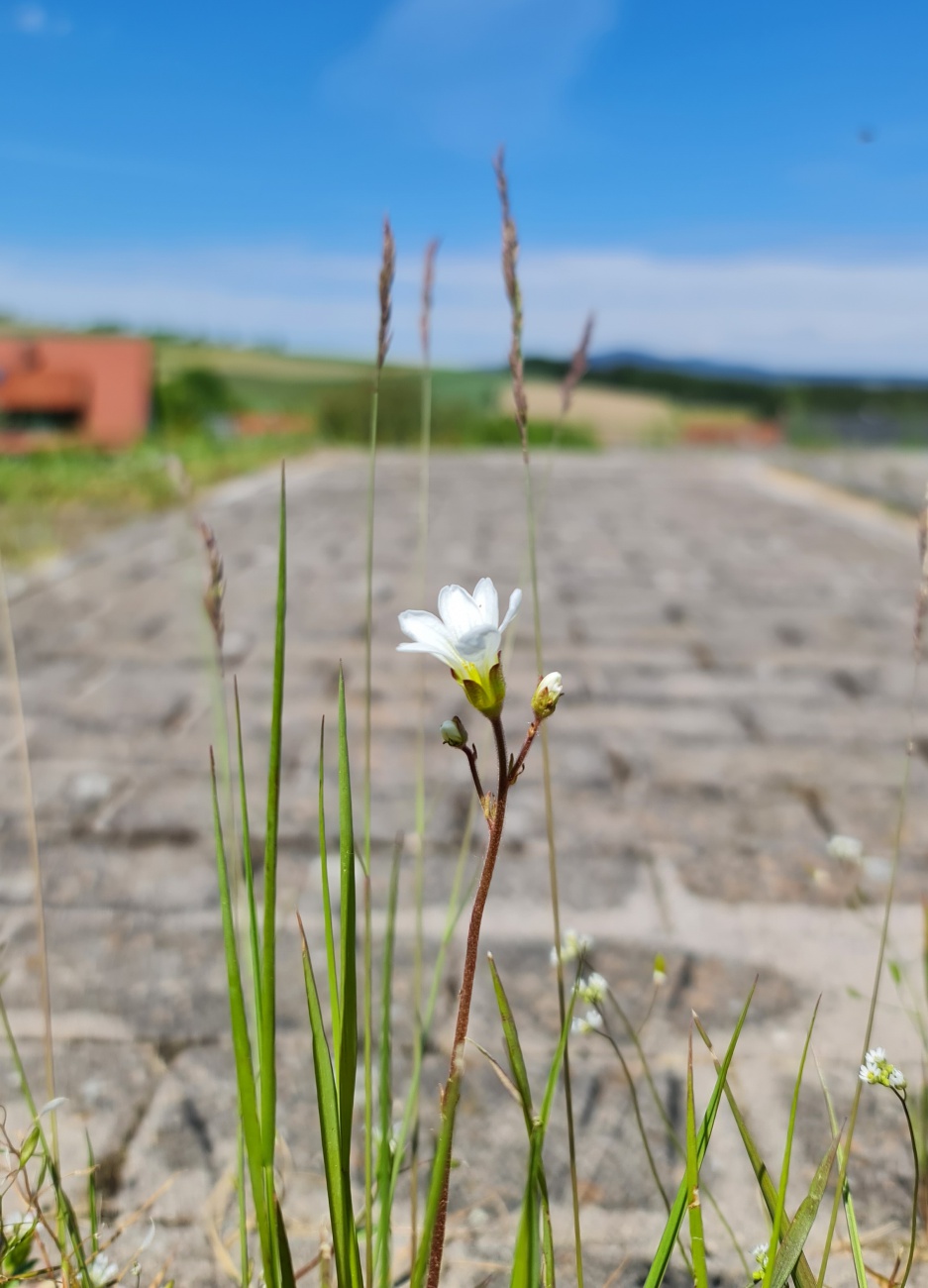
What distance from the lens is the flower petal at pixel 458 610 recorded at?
2.42 ft

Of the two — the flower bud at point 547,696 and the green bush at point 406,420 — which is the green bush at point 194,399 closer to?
the green bush at point 406,420

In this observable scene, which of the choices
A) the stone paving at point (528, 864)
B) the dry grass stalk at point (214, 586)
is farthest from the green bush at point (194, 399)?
the dry grass stalk at point (214, 586)

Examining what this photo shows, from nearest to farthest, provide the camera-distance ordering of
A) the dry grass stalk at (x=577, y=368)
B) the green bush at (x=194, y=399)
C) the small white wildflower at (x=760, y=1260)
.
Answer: the small white wildflower at (x=760, y=1260) → the dry grass stalk at (x=577, y=368) → the green bush at (x=194, y=399)

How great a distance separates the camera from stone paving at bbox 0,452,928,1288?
1232 millimetres

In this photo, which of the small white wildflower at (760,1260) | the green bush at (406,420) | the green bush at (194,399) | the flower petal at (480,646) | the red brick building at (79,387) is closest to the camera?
the flower petal at (480,646)

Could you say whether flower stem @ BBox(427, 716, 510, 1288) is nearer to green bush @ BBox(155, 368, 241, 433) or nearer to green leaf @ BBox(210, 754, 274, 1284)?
green leaf @ BBox(210, 754, 274, 1284)

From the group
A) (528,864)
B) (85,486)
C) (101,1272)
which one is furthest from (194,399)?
(101,1272)

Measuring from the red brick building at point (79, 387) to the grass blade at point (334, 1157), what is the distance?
12.6 m

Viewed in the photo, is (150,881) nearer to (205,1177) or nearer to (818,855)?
(205,1177)

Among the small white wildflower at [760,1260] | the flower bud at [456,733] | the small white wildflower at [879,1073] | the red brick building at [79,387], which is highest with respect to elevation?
the red brick building at [79,387]

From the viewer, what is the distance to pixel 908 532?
6.34m

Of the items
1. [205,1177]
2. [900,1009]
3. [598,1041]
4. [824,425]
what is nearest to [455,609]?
[205,1177]

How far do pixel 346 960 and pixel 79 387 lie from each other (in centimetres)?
1370

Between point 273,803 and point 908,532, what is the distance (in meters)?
6.30
